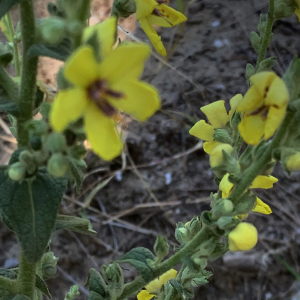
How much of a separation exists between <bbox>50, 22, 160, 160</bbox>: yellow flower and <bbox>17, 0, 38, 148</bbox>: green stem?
11cm

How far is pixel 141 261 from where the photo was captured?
62 centimetres

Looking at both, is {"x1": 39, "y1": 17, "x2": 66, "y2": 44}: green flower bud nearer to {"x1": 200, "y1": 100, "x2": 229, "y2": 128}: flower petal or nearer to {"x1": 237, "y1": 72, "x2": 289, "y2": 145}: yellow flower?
{"x1": 237, "y1": 72, "x2": 289, "y2": 145}: yellow flower

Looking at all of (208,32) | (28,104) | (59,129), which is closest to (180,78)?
(208,32)

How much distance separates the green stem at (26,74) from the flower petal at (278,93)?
12.4 inches

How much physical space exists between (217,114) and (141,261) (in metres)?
0.30

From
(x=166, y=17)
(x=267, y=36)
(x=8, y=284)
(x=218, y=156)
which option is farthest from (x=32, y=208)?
(x=267, y=36)

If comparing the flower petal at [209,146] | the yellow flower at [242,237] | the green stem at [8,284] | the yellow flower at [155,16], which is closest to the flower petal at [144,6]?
the yellow flower at [155,16]

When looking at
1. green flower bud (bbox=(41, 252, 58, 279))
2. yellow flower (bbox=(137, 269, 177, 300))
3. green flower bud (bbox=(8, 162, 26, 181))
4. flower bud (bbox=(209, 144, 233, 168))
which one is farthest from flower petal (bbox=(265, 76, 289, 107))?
green flower bud (bbox=(41, 252, 58, 279))

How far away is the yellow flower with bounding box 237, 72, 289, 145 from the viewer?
484mm

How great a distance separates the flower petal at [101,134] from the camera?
0.46 metres

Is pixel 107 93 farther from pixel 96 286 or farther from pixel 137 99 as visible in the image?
pixel 96 286

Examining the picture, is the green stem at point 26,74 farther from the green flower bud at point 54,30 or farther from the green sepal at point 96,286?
the green sepal at point 96,286

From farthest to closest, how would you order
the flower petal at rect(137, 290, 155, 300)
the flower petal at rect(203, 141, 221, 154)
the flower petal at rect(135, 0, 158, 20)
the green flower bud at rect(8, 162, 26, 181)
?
the flower petal at rect(137, 290, 155, 300), the flower petal at rect(203, 141, 221, 154), the flower petal at rect(135, 0, 158, 20), the green flower bud at rect(8, 162, 26, 181)

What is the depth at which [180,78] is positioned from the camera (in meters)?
2.21
